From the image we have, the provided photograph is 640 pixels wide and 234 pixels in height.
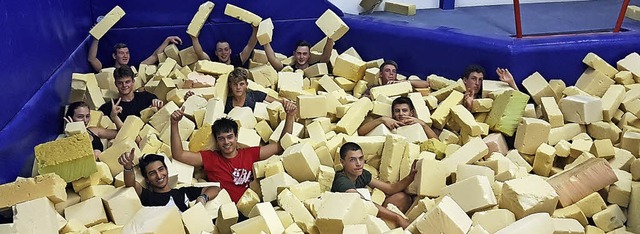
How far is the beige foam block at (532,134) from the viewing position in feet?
9.84

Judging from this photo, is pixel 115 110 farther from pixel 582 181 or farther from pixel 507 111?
pixel 582 181

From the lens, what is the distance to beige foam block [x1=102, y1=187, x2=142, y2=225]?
2.44 meters

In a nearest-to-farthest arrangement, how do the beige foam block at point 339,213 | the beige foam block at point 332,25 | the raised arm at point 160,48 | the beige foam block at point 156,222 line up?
the beige foam block at point 156,222 < the beige foam block at point 339,213 < the beige foam block at point 332,25 < the raised arm at point 160,48

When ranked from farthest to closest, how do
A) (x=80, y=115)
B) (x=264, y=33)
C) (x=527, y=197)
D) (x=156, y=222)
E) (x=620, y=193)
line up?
1. (x=264, y=33)
2. (x=80, y=115)
3. (x=620, y=193)
4. (x=527, y=197)
5. (x=156, y=222)

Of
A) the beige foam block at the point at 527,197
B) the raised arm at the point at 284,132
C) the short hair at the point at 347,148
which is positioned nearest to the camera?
the beige foam block at the point at 527,197

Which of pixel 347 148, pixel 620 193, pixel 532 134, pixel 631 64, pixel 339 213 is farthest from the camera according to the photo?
pixel 631 64

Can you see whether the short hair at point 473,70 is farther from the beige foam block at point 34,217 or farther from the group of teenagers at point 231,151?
the beige foam block at point 34,217

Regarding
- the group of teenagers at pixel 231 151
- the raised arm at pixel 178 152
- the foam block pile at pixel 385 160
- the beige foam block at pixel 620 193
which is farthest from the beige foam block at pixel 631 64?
the raised arm at pixel 178 152

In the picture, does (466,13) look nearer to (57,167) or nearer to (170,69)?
(170,69)

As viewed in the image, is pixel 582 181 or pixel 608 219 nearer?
pixel 608 219

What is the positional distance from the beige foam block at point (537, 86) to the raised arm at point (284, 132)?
1327mm

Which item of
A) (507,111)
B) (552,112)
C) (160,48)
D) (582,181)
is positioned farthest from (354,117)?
(160,48)

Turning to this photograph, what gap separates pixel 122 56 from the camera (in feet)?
13.4

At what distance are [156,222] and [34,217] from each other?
1.43 ft
